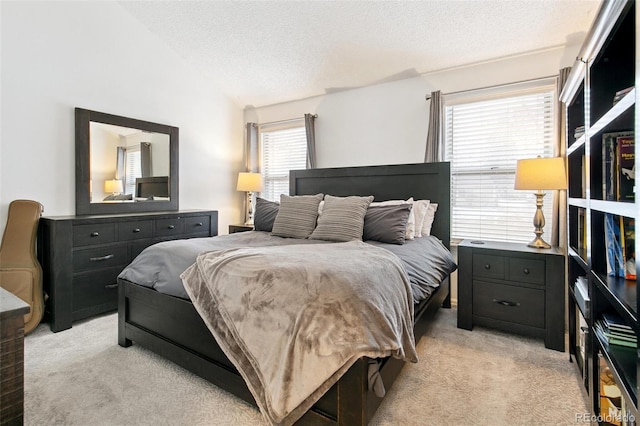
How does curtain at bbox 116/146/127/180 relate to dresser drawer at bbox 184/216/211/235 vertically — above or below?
above

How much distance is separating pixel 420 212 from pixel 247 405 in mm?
2144

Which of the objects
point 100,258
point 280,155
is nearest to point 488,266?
point 280,155

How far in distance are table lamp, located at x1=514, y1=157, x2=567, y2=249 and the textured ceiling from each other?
1120 millimetres

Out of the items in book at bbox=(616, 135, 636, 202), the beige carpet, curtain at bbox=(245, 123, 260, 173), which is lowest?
the beige carpet

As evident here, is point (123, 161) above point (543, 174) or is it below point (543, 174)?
above

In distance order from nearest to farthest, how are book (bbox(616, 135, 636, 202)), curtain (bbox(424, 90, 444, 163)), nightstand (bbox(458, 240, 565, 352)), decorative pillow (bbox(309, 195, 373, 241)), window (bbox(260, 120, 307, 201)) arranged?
book (bbox(616, 135, 636, 202))
nightstand (bbox(458, 240, 565, 352))
decorative pillow (bbox(309, 195, 373, 241))
curtain (bbox(424, 90, 444, 163))
window (bbox(260, 120, 307, 201))

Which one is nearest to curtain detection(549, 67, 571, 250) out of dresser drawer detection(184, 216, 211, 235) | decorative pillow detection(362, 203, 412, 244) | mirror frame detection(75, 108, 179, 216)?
decorative pillow detection(362, 203, 412, 244)

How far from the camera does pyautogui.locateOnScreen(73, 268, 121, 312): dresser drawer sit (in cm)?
270

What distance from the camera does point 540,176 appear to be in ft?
7.82

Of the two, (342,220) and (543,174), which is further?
(342,220)

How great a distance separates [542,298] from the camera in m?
2.30

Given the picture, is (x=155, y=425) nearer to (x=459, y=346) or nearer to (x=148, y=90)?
(x=459, y=346)

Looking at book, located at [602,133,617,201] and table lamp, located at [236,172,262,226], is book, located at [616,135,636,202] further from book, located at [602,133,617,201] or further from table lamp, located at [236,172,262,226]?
table lamp, located at [236,172,262,226]

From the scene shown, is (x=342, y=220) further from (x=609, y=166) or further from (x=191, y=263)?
(x=609, y=166)
